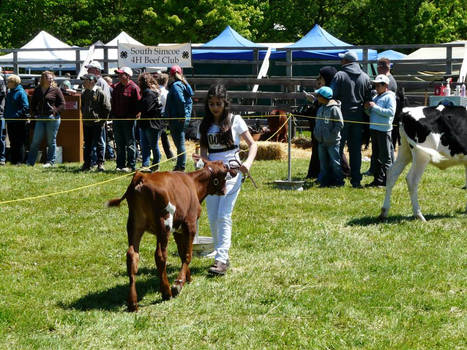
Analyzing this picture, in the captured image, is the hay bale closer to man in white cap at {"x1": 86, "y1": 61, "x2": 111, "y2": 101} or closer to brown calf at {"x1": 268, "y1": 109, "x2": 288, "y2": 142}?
brown calf at {"x1": 268, "y1": 109, "x2": 288, "y2": 142}

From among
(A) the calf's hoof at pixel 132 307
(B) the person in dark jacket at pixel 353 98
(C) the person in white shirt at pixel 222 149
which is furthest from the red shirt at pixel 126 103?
(A) the calf's hoof at pixel 132 307

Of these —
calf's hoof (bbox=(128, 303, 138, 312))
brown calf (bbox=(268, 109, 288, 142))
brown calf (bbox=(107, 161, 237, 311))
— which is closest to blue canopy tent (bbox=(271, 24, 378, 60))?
brown calf (bbox=(268, 109, 288, 142))

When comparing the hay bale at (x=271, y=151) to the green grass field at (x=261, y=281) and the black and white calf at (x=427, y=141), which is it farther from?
the black and white calf at (x=427, y=141)

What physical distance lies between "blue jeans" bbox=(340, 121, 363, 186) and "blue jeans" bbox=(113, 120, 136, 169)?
4446 mm

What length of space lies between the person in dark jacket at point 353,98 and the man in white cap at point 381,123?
0.98 feet

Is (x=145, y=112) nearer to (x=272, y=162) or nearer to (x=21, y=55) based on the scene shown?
(x=272, y=162)

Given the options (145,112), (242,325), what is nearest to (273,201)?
(145,112)

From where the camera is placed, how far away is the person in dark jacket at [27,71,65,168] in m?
Answer: 16.9

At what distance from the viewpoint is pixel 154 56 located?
20953 mm

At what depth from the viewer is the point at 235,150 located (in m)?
8.18

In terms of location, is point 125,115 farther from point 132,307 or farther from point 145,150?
point 132,307

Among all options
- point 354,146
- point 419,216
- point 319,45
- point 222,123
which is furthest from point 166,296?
point 319,45

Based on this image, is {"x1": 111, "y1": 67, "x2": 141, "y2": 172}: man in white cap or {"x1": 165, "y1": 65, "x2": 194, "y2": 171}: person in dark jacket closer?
{"x1": 165, "y1": 65, "x2": 194, "y2": 171}: person in dark jacket

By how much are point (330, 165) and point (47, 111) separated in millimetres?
6670
